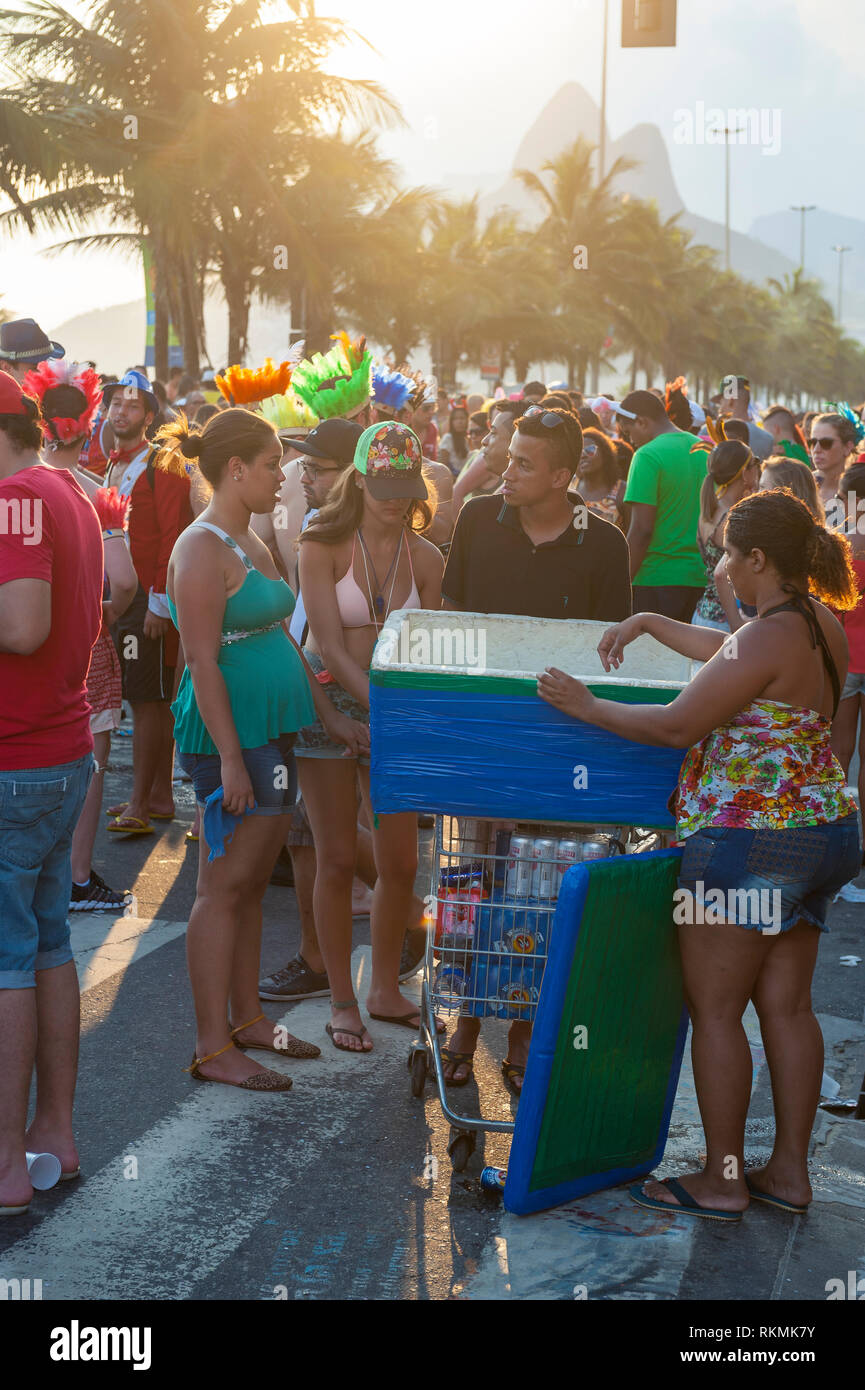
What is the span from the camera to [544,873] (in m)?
3.94

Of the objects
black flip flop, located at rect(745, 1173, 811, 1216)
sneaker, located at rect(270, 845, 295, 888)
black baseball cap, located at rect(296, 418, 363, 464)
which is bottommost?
sneaker, located at rect(270, 845, 295, 888)

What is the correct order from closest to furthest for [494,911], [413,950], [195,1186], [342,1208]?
[342,1208] < [195,1186] < [494,911] < [413,950]

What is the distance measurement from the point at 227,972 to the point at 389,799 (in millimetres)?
1112

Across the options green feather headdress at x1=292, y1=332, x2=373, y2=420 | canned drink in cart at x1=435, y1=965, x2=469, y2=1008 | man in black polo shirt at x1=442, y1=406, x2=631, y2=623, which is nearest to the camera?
canned drink in cart at x1=435, y1=965, x2=469, y2=1008

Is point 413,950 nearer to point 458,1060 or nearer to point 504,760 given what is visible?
point 458,1060

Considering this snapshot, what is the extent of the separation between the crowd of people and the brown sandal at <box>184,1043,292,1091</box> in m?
0.01

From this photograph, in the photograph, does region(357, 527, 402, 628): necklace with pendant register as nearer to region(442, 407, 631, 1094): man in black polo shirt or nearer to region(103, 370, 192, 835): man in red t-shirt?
region(442, 407, 631, 1094): man in black polo shirt

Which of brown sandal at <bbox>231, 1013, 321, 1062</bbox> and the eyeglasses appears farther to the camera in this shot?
brown sandal at <bbox>231, 1013, 321, 1062</bbox>

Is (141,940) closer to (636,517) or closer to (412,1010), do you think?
(412,1010)

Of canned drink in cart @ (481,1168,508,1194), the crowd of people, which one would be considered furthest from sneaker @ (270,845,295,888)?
canned drink in cart @ (481,1168,508,1194)

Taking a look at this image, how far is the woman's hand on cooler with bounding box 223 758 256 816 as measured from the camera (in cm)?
430

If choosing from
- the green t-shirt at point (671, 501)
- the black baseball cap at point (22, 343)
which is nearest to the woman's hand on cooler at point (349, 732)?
the green t-shirt at point (671, 501)

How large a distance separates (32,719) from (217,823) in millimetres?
880

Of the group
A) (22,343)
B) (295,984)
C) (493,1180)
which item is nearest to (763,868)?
(493,1180)
